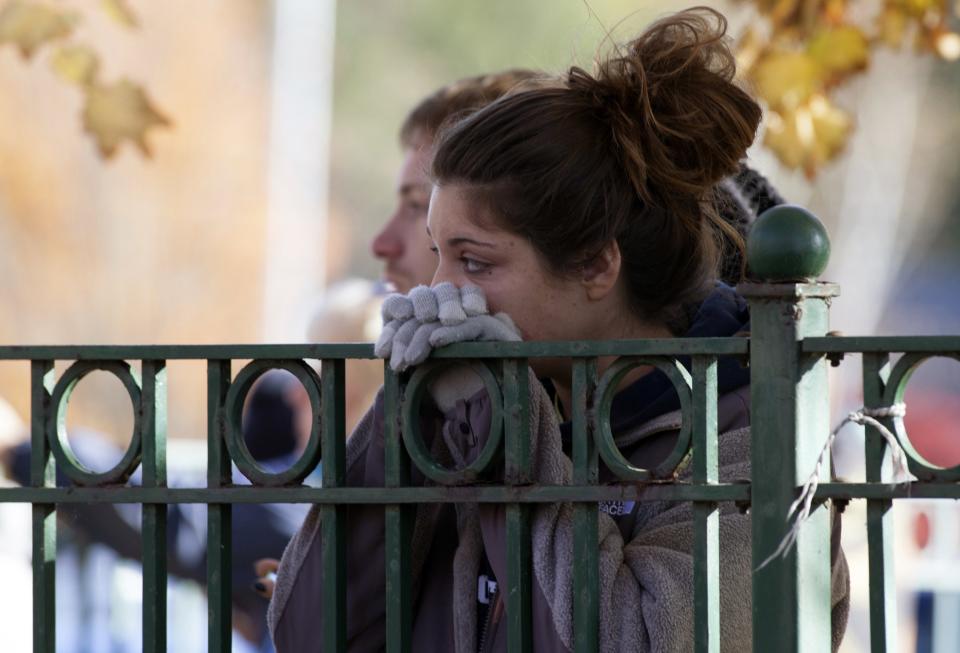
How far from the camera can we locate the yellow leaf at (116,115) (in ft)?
18.9

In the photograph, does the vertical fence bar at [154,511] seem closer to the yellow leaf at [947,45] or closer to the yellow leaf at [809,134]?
the yellow leaf at [809,134]

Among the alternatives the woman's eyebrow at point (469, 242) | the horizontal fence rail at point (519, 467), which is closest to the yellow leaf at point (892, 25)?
the woman's eyebrow at point (469, 242)

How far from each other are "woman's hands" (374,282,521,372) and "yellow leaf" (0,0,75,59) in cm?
419

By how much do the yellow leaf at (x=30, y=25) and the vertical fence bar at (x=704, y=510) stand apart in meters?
4.42

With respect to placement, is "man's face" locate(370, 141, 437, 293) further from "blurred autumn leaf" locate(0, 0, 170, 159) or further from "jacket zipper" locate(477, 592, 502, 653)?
"blurred autumn leaf" locate(0, 0, 170, 159)

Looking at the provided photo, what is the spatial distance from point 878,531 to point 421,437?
490mm

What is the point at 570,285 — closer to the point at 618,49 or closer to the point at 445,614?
the point at 618,49

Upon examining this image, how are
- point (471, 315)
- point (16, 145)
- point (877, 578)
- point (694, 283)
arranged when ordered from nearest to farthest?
1. point (877, 578)
2. point (471, 315)
3. point (694, 283)
4. point (16, 145)

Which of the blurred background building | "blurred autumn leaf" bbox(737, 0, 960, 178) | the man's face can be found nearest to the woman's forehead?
the man's face

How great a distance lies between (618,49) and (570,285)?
32 cm

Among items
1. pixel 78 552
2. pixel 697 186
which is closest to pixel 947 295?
pixel 78 552

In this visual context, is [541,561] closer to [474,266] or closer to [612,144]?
[474,266]

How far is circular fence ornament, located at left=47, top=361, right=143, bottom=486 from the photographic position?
1617mm

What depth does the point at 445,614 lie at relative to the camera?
1.80 m
